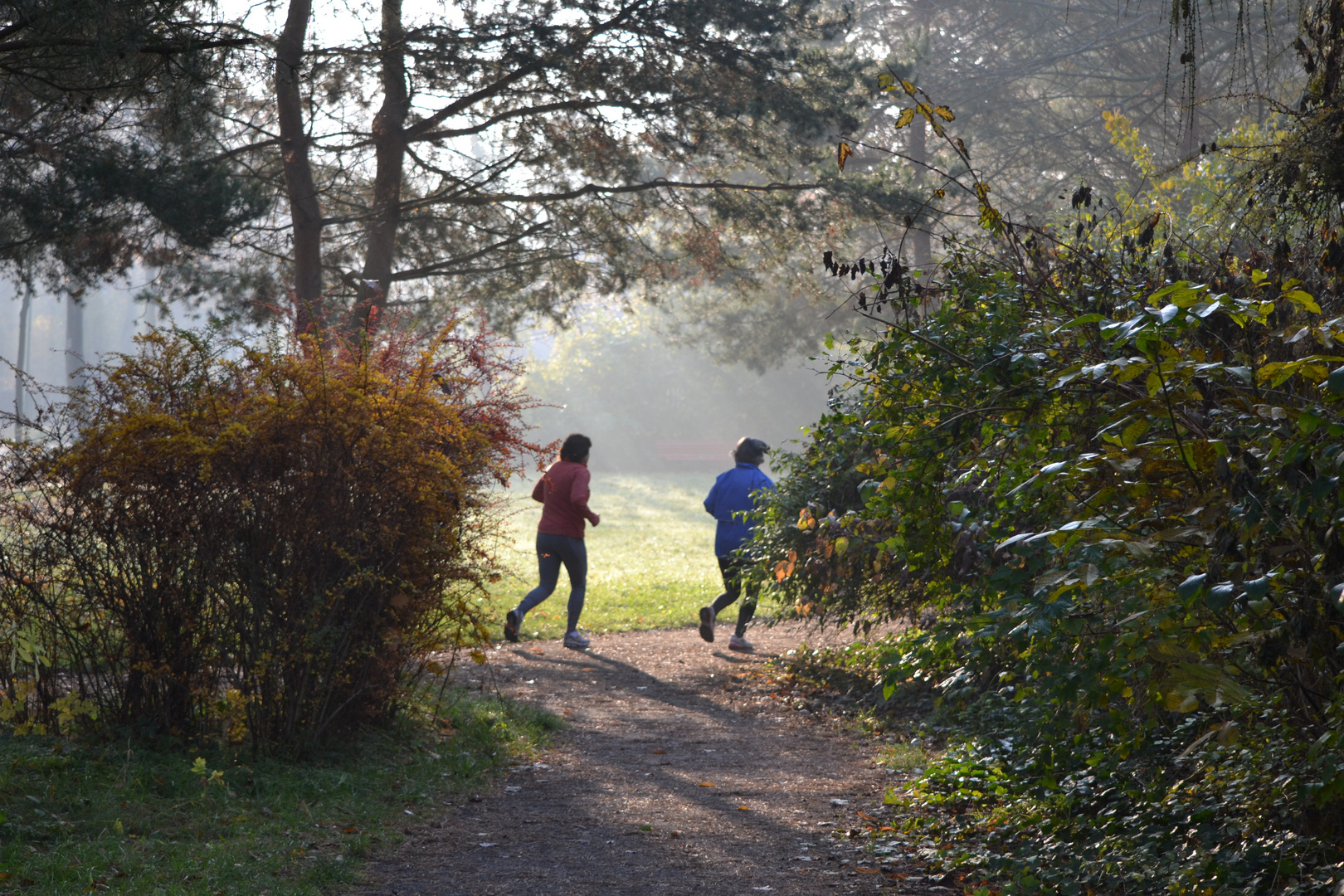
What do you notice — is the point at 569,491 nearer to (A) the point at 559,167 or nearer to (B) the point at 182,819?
(A) the point at 559,167

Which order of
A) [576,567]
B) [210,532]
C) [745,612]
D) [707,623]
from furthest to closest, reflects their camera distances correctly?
[707,623]
[745,612]
[576,567]
[210,532]

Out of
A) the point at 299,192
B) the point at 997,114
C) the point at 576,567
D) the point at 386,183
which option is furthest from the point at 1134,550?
the point at 997,114

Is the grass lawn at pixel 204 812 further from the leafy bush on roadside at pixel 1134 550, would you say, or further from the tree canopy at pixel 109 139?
the tree canopy at pixel 109 139

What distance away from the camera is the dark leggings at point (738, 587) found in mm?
8203

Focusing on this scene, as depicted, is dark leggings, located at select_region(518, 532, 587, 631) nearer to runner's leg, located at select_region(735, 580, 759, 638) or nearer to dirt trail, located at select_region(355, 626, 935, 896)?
dirt trail, located at select_region(355, 626, 935, 896)

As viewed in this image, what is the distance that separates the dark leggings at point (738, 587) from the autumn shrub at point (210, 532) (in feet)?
10.7

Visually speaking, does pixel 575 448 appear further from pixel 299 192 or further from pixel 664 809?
pixel 664 809

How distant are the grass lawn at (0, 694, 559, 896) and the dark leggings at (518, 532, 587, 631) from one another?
12.6ft

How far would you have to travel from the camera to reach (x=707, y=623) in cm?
1035

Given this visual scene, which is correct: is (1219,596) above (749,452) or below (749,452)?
below

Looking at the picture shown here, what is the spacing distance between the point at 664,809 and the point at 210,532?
102 inches

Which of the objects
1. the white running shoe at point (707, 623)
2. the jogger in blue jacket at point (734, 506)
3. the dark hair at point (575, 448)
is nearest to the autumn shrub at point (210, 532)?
the dark hair at point (575, 448)

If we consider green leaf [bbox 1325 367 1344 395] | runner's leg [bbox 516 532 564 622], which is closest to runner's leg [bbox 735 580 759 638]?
runner's leg [bbox 516 532 564 622]

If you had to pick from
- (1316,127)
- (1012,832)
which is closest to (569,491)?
(1012,832)
